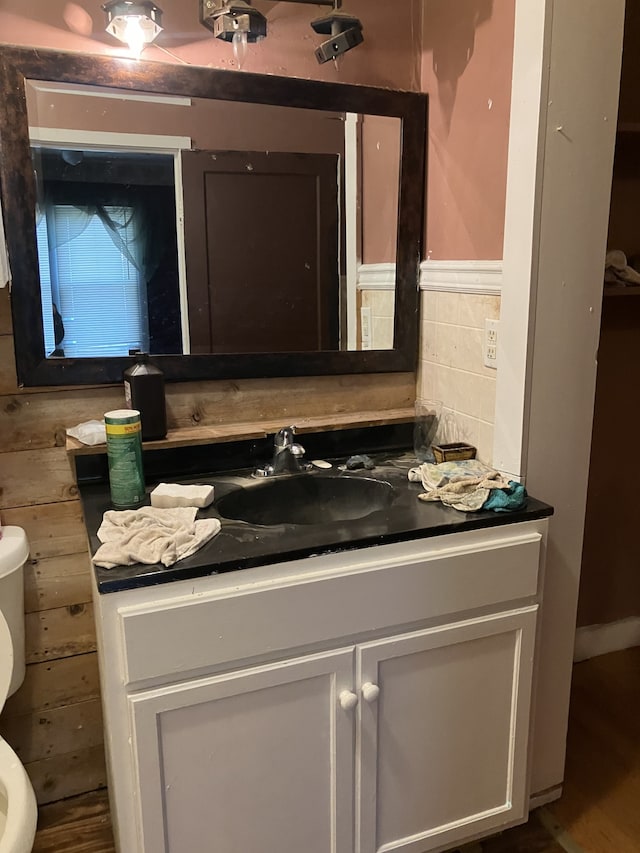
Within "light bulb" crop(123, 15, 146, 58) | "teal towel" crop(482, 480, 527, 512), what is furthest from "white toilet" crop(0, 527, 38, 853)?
"light bulb" crop(123, 15, 146, 58)

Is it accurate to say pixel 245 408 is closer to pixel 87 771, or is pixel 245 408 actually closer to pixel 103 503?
pixel 103 503

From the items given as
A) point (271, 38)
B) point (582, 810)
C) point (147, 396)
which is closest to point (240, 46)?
point (271, 38)

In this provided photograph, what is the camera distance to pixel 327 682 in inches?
51.9

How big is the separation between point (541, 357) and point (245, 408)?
0.73 meters

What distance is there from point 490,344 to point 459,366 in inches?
5.7

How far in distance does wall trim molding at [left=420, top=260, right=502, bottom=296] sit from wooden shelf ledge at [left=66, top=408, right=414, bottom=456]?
14.0 inches

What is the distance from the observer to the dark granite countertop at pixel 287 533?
117cm

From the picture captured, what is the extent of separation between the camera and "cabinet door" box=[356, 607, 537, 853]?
1.37 meters

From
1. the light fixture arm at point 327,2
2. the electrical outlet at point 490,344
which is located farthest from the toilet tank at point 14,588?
the light fixture arm at point 327,2

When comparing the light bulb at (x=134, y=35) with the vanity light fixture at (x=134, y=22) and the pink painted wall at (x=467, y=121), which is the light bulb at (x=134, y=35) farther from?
the pink painted wall at (x=467, y=121)

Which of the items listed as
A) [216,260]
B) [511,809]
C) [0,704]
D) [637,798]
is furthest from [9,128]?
[637,798]

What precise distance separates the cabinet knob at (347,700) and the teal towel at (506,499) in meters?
0.45

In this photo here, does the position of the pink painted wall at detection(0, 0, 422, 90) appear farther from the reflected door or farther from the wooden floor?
the wooden floor

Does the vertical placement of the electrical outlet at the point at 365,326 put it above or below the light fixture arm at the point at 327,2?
below
